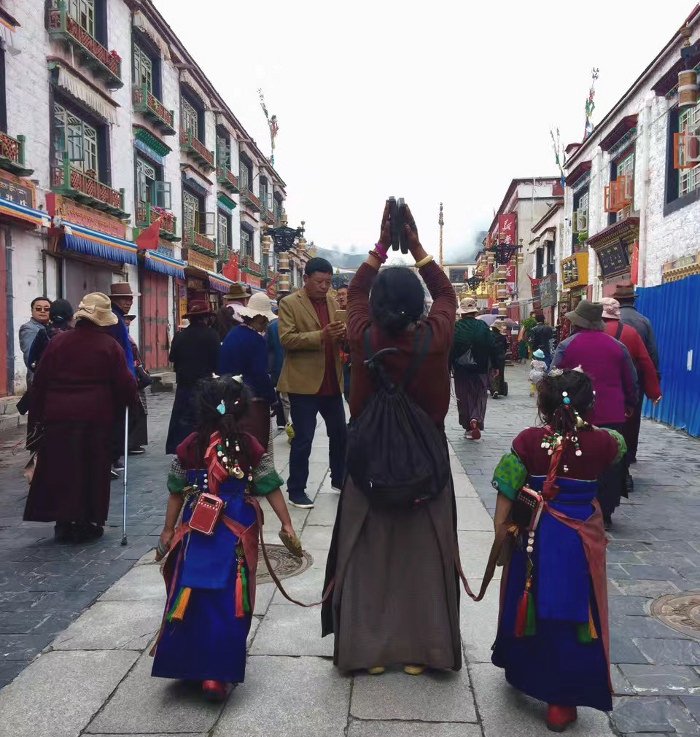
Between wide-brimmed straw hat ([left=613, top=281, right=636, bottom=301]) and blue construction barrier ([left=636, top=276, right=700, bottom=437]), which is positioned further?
blue construction barrier ([left=636, top=276, right=700, bottom=437])

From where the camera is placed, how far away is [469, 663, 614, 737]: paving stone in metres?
2.56

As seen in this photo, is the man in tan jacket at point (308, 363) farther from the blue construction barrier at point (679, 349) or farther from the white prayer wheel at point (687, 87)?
the white prayer wheel at point (687, 87)

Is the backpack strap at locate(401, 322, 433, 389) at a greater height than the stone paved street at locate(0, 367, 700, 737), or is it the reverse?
the backpack strap at locate(401, 322, 433, 389)

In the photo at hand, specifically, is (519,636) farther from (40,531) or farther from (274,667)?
(40,531)

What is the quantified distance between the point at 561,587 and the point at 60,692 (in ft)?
6.77

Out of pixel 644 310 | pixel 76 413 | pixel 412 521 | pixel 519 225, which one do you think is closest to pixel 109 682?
pixel 412 521

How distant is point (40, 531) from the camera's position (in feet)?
16.8

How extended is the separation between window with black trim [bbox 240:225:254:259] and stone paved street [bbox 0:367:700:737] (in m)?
27.2

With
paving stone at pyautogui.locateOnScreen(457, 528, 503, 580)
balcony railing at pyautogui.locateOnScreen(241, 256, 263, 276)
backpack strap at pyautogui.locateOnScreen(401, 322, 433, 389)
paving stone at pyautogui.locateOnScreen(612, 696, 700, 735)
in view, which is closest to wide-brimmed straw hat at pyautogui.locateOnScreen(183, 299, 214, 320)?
paving stone at pyautogui.locateOnScreen(457, 528, 503, 580)

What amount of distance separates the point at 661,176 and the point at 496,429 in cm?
1019

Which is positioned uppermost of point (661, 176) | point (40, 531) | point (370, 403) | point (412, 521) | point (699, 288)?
point (661, 176)

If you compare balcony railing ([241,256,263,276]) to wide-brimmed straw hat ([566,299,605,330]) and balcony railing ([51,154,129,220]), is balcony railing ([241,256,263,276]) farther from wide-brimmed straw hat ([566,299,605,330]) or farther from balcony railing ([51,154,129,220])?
wide-brimmed straw hat ([566,299,605,330])

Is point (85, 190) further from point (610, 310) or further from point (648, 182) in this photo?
point (648, 182)

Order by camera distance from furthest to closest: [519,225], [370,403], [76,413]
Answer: [519,225] < [76,413] < [370,403]
